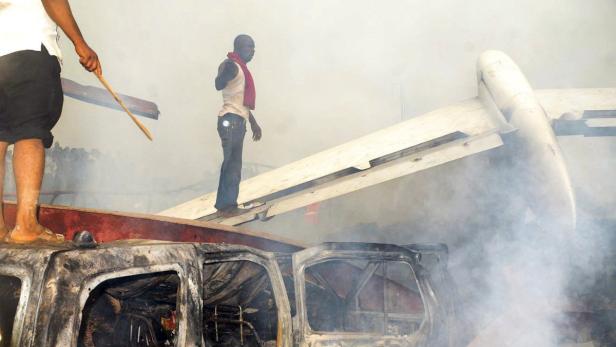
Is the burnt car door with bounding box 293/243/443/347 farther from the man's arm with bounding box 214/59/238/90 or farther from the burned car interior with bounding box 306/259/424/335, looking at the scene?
the man's arm with bounding box 214/59/238/90

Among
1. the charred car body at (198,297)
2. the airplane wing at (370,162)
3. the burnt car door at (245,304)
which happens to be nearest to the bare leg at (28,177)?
the charred car body at (198,297)

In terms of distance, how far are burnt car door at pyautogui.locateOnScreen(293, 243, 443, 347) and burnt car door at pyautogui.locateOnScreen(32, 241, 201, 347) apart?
624mm

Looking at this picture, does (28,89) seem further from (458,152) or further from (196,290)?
(458,152)

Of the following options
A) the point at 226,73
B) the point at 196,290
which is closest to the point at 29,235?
the point at 196,290

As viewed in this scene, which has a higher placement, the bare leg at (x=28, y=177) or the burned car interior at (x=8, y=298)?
the bare leg at (x=28, y=177)

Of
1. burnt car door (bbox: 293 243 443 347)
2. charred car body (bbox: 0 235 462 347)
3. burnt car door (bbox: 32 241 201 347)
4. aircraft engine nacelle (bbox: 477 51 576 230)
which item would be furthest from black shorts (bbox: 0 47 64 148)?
aircraft engine nacelle (bbox: 477 51 576 230)

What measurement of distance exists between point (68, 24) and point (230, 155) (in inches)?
128

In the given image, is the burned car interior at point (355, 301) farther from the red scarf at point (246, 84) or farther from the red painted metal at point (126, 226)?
the red scarf at point (246, 84)

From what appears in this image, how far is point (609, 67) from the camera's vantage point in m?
10.9

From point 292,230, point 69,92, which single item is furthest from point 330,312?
point 292,230

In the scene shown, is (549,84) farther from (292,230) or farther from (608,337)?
(608,337)

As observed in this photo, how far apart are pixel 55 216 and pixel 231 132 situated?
2615 millimetres

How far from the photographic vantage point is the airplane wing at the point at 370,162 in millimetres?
5672

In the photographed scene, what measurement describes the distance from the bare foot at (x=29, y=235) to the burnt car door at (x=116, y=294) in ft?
1.14
